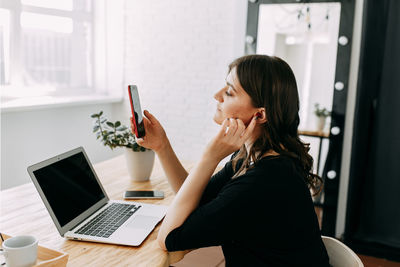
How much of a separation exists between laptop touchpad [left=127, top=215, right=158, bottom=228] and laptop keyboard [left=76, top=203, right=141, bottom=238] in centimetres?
3

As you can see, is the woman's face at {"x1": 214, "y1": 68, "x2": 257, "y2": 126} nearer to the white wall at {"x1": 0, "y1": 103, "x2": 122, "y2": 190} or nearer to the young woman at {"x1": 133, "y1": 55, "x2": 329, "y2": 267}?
the young woman at {"x1": 133, "y1": 55, "x2": 329, "y2": 267}

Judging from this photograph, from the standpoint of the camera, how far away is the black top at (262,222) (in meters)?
1.11

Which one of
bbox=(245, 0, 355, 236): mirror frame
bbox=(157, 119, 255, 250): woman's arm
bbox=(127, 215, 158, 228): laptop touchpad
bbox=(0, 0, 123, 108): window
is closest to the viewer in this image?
bbox=(157, 119, 255, 250): woman's arm

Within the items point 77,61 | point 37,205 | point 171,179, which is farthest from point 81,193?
point 77,61

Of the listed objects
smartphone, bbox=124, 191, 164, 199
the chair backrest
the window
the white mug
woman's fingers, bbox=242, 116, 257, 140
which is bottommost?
the chair backrest

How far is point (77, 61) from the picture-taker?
392 cm

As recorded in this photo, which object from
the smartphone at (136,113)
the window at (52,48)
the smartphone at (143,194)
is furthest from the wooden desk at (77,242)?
the window at (52,48)

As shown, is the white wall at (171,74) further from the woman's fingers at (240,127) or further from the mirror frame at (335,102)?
the woman's fingers at (240,127)

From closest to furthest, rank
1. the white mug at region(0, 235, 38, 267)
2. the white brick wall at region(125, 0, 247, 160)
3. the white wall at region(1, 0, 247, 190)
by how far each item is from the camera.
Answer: the white mug at region(0, 235, 38, 267)
the white wall at region(1, 0, 247, 190)
the white brick wall at region(125, 0, 247, 160)

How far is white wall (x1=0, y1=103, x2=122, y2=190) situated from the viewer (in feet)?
9.82

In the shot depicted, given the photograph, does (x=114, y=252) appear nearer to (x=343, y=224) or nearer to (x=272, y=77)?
(x=272, y=77)

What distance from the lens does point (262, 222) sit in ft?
3.71

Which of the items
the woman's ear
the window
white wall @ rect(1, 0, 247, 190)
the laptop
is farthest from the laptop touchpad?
the window

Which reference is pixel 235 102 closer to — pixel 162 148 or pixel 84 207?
pixel 162 148
